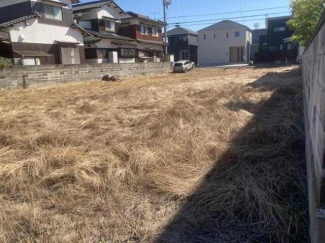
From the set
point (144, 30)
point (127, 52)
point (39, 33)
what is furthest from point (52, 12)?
point (144, 30)

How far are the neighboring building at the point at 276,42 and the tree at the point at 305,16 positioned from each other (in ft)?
48.6

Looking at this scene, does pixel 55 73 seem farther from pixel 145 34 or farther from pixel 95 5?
pixel 145 34

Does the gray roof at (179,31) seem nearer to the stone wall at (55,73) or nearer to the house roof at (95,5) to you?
the house roof at (95,5)

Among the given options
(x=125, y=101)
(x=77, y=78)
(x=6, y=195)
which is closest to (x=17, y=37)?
(x=77, y=78)

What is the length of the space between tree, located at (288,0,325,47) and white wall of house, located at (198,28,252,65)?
69.8 ft

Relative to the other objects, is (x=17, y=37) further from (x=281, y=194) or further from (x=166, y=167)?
(x=281, y=194)

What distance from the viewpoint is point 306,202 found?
191cm

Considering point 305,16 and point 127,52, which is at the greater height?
point 305,16

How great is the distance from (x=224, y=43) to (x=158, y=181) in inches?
1329

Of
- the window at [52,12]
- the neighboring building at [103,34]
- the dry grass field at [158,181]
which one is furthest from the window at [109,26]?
the dry grass field at [158,181]

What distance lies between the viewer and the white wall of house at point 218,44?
32.3 m

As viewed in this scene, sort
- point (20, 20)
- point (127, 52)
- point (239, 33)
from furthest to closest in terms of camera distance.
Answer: point (239, 33), point (127, 52), point (20, 20)

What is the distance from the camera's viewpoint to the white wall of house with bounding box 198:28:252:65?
32281 mm

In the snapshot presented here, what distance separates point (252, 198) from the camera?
2.02m
